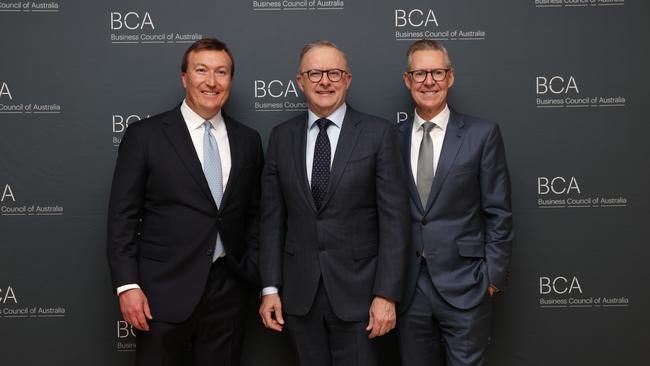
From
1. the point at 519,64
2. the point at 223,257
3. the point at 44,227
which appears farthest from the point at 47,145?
the point at 519,64

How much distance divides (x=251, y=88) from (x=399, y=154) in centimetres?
107

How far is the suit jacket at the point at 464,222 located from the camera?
7.79 ft

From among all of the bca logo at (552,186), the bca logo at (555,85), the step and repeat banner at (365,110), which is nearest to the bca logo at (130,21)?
the step and repeat banner at (365,110)

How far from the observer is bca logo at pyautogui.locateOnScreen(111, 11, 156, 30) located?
121 inches

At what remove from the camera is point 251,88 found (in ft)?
10.0

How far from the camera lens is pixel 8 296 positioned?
9.95 ft

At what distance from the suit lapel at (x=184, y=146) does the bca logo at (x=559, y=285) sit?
180 centimetres

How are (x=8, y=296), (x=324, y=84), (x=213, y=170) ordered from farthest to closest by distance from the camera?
(x=8, y=296) → (x=213, y=170) → (x=324, y=84)

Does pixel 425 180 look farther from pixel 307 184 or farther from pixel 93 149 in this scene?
pixel 93 149

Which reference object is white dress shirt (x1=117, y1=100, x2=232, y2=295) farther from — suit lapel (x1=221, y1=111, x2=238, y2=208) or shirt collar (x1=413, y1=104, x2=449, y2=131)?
shirt collar (x1=413, y1=104, x2=449, y2=131)

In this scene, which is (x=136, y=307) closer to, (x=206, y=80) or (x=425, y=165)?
(x=206, y=80)

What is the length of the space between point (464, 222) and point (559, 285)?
3.30 ft

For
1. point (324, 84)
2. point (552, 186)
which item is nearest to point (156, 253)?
point (324, 84)

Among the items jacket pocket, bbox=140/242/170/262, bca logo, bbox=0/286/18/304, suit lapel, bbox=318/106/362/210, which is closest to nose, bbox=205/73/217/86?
suit lapel, bbox=318/106/362/210
